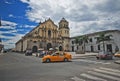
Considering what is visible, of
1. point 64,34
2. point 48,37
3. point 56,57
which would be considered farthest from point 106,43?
point 56,57

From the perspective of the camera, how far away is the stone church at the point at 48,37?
2672 inches

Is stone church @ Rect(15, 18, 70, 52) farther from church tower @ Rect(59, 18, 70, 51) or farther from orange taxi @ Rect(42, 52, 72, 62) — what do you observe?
orange taxi @ Rect(42, 52, 72, 62)

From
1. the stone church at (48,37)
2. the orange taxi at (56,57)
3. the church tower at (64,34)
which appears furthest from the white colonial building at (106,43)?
the orange taxi at (56,57)

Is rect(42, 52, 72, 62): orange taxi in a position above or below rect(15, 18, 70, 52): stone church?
below

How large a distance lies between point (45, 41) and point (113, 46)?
3354cm

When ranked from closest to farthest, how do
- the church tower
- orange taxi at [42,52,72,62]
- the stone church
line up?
orange taxi at [42,52,72,62] < the stone church < the church tower

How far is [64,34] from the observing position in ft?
254

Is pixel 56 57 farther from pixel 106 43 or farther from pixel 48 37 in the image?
pixel 48 37

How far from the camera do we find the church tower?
76.3m

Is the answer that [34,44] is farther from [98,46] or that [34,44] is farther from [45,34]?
[98,46]

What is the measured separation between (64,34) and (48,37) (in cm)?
1003

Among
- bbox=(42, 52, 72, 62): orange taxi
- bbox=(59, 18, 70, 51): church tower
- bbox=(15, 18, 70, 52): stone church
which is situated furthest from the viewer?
bbox=(59, 18, 70, 51): church tower

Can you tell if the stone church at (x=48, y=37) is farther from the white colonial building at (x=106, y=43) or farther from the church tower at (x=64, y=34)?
the white colonial building at (x=106, y=43)

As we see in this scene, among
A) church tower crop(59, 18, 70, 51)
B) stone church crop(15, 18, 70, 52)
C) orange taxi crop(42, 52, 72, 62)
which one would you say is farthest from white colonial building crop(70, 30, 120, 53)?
orange taxi crop(42, 52, 72, 62)
